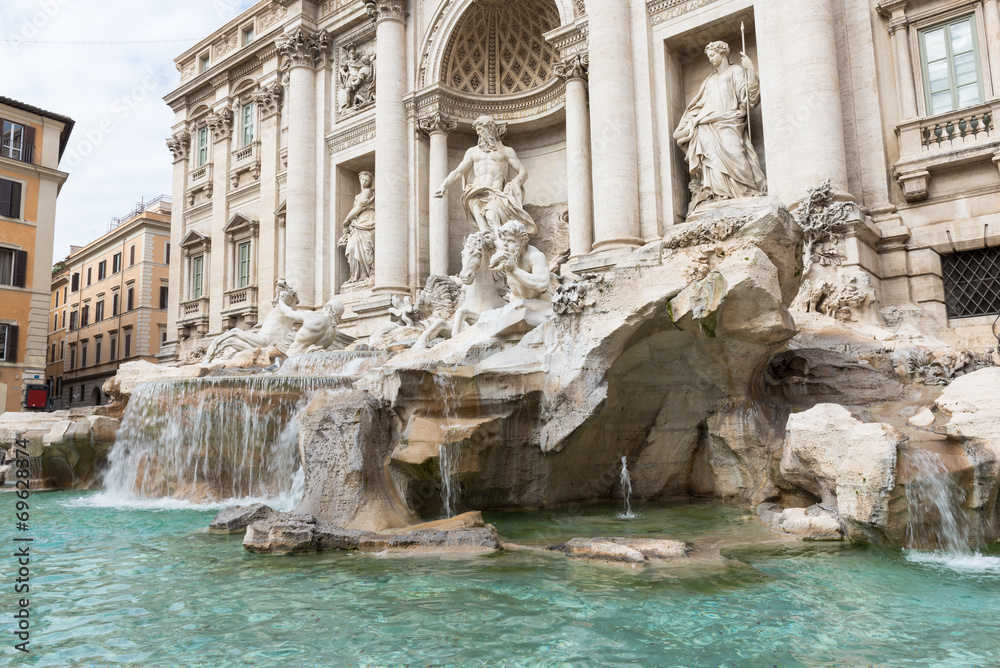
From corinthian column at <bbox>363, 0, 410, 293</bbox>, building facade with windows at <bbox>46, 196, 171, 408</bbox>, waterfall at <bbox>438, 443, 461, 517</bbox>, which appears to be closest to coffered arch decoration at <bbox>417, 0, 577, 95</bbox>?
corinthian column at <bbox>363, 0, 410, 293</bbox>

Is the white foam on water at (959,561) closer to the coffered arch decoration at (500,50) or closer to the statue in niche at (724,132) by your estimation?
the statue in niche at (724,132)

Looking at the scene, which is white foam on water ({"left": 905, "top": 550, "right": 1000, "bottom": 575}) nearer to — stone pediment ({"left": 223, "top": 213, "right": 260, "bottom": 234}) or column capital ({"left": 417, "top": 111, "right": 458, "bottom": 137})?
column capital ({"left": 417, "top": 111, "right": 458, "bottom": 137})

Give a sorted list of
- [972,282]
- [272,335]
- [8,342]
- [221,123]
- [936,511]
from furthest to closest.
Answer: [8,342]
[221,123]
[272,335]
[972,282]
[936,511]

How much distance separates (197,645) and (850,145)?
11.7 meters

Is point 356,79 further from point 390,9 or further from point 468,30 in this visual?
point 468,30

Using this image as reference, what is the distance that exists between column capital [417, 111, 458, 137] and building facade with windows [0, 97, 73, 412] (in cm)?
1814

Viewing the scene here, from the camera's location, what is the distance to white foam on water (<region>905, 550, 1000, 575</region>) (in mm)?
4347

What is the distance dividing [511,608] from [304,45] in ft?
65.4

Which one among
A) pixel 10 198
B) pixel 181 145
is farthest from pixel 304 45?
pixel 10 198

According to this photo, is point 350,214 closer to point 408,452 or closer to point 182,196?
point 182,196

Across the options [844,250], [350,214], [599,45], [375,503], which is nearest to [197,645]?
[375,503]

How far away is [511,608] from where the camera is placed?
3.69 meters

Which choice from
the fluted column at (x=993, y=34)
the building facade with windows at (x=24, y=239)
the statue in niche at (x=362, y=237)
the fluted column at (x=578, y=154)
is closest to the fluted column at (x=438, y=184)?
the statue in niche at (x=362, y=237)

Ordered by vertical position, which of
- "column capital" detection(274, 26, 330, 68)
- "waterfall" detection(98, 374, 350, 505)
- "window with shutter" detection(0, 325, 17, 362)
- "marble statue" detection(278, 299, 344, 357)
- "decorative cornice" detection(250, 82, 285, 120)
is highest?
"column capital" detection(274, 26, 330, 68)
